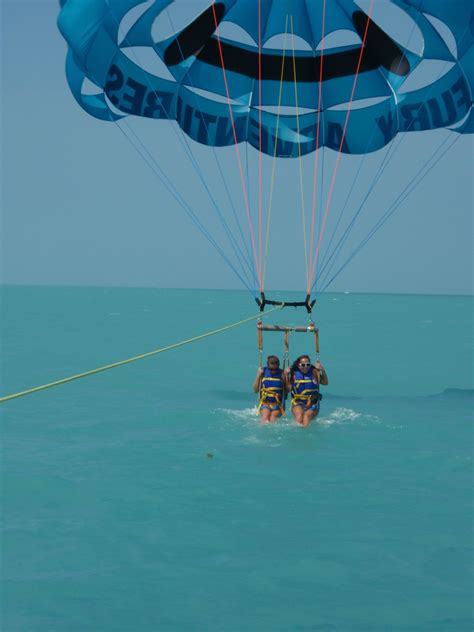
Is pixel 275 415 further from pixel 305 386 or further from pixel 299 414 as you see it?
pixel 305 386

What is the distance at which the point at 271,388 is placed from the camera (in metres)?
11.1

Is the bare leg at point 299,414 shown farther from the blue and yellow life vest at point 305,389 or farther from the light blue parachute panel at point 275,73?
the light blue parachute panel at point 275,73

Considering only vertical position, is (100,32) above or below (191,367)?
above

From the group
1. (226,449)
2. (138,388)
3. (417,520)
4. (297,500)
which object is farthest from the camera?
(138,388)

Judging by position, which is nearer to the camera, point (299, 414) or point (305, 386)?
point (305, 386)

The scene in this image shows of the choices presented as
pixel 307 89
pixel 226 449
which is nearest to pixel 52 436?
pixel 226 449

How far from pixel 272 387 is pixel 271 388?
0.11ft

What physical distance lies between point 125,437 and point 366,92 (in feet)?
24.9

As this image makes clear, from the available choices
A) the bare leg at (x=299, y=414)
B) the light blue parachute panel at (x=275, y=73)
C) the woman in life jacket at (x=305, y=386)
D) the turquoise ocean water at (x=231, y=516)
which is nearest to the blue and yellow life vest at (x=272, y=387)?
the woman in life jacket at (x=305, y=386)

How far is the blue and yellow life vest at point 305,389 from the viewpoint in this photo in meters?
10.9

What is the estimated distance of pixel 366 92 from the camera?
41.7 ft

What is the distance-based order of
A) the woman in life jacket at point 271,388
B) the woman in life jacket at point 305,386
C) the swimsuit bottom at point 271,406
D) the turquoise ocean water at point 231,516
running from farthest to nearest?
the swimsuit bottom at point 271,406 → the woman in life jacket at point 271,388 → the woman in life jacket at point 305,386 → the turquoise ocean water at point 231,516

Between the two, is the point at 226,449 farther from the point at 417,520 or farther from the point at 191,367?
the point at 191,367

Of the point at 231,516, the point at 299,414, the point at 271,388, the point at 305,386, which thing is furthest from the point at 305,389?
the point at 231,516
